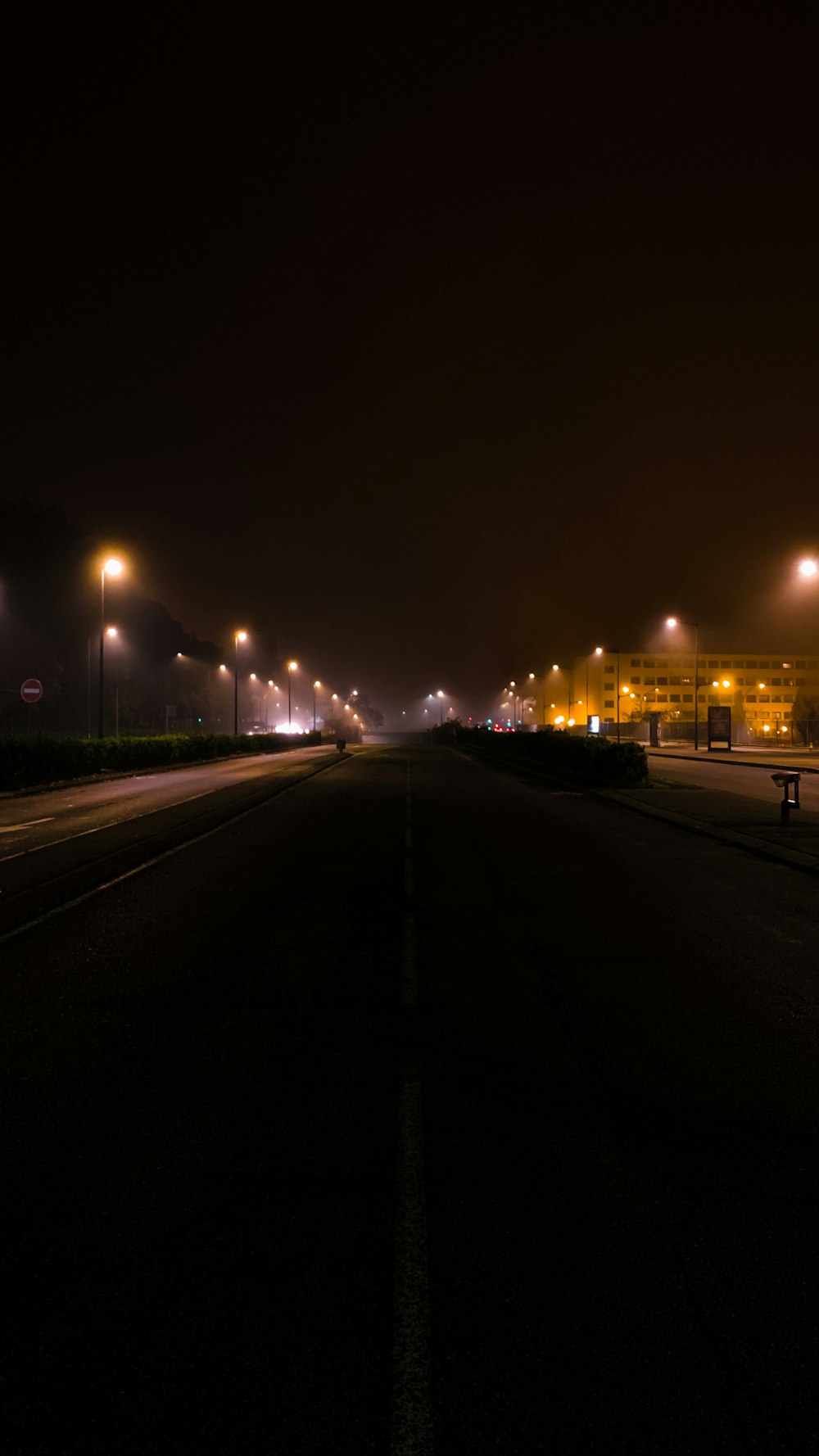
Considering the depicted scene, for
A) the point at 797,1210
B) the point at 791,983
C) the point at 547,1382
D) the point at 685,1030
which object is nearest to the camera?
the point at 547,1382

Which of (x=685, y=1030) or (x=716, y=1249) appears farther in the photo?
(x=685, y=1030)

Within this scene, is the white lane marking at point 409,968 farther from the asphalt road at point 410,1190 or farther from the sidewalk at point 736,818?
the sidewalk at point 736,818

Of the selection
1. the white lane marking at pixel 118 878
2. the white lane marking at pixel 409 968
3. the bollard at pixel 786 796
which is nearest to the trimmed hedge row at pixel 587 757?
the bollard at pixel 786 796

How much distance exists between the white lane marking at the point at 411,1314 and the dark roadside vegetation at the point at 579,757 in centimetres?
2382

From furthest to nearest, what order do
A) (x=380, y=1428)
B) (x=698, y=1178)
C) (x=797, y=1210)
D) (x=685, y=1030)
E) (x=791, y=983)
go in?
(x=791, y=983) < (x=685, y=1030) < (x=698, y=1178) < (x=797, y=1210) < (x=380, y=1428)

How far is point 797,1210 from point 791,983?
3.61m

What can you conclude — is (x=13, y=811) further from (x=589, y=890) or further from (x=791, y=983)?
(x=791, y=983)

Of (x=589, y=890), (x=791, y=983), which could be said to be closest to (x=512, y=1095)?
(x=791, y=983)

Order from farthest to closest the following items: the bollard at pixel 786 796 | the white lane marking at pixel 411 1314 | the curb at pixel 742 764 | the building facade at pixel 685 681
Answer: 1. the building facade at pixel 685 681
2. the curb at pixel 742 764
3. the bollard at pixel 786 796
4. the white lane marking at pixel 411 1314

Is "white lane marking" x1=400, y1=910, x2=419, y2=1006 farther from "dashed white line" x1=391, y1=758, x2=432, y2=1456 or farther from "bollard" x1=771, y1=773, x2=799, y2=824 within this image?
"bollard" x1=771, y1=773, x2=799, y2=824

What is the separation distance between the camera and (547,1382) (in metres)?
2.53

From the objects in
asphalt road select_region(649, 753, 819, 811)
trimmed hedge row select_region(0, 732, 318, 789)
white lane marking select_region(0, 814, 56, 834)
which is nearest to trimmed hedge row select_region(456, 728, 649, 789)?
asphalt road select_region(649, 753, 819, 811)

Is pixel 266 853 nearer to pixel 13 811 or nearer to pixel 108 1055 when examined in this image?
pixel 108 1055

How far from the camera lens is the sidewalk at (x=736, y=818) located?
1363 centimetres
